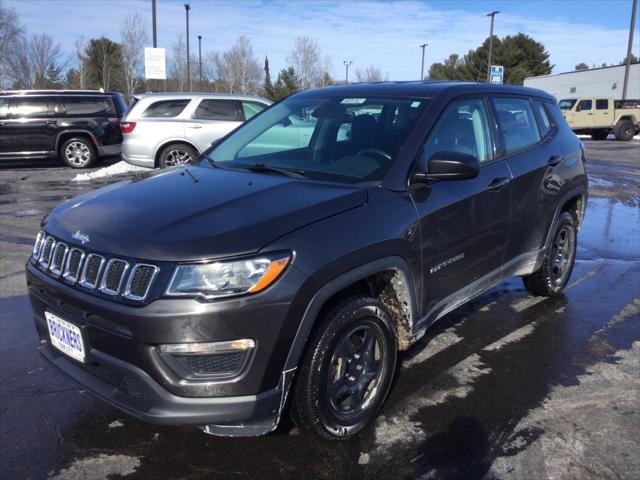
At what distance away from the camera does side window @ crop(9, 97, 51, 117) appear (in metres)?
13.8

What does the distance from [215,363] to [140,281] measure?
458mm

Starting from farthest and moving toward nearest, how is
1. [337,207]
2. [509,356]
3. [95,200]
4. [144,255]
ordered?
[509,356] < [95,200] < [337,207] < [144,255]

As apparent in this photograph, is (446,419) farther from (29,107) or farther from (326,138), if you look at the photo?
(29,107)

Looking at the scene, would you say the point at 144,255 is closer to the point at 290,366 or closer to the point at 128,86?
the point at 290,366

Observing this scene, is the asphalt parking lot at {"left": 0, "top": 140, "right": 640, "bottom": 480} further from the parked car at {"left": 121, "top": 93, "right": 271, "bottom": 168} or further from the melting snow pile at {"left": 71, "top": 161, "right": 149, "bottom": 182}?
the melting snow pile at {"left": 71, "top": 161, "right": 149, "bottom": 182}

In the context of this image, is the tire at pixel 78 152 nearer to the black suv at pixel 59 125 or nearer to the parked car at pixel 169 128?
the black suv at pixel 59 125

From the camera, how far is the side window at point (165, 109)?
1136cm

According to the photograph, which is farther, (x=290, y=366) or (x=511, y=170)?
(x=511, y=170)

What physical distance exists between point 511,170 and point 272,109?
5.99ft

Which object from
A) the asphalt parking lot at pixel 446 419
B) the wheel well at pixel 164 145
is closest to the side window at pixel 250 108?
the wheel well at pixel 164 145

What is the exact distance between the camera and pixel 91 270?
8.14ft

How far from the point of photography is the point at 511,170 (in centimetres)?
401

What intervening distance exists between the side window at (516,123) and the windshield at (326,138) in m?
0.94

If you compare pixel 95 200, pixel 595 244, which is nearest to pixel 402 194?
pixel 95 200
